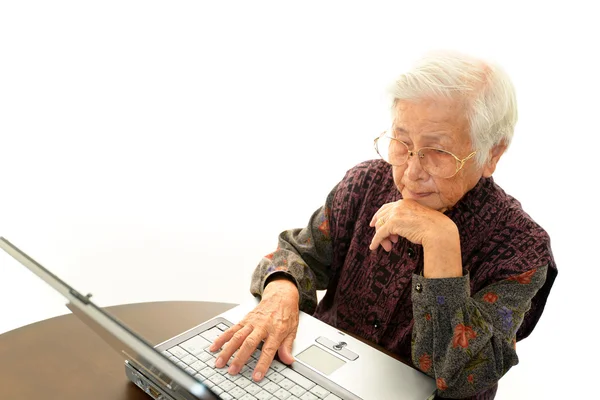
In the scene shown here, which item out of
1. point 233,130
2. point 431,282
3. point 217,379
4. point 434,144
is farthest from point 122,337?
point 233,130

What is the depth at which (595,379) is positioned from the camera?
7.54 ft

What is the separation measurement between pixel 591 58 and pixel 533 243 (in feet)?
3.92

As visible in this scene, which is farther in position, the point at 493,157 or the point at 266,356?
the point at 493,157

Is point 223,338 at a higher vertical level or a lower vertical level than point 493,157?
lower

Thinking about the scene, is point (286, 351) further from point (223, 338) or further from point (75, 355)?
point (75, 355)

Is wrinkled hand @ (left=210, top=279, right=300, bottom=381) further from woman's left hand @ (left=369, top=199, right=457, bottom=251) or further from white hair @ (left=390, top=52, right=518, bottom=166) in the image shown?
white hair @ (left=390, top=52, right=518, bottom=166)

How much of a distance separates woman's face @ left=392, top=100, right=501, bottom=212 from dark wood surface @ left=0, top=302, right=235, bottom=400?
0.59 m

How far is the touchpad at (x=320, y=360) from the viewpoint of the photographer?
3.88ft

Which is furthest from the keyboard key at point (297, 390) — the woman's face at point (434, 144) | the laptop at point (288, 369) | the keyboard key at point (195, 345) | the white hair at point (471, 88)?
the white hair at point (471, 88)

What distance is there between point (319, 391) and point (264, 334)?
180 millimetres

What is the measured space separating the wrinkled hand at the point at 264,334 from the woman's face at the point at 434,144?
1.25 feet

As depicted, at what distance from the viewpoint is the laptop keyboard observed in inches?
43.1

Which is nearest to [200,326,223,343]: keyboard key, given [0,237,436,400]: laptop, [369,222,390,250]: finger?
[0,237,436,400]: laptop

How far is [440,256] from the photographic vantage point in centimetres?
121
